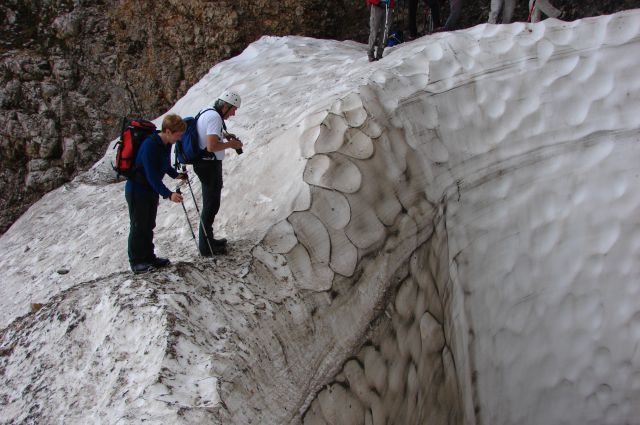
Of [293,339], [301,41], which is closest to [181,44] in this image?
[301,41]

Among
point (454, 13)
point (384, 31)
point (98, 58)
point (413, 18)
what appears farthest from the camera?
point (98, 58)

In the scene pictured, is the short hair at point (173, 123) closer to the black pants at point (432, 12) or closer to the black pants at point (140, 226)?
the black pants at point (140, 226)

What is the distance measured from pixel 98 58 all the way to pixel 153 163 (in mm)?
5760

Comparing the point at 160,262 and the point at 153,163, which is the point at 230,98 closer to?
the point at 153,163

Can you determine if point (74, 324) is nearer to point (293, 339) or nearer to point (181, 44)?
point (293, 339)

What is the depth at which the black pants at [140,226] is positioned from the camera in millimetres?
3055

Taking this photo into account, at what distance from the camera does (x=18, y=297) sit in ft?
14.1

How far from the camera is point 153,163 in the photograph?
291 centimetres

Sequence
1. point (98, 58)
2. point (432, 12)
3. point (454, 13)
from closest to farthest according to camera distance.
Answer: point (454, 13), point (432, 12), point (98, 58)

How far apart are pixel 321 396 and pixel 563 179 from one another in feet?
7.45

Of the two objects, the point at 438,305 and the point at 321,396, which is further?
the point at 438,305

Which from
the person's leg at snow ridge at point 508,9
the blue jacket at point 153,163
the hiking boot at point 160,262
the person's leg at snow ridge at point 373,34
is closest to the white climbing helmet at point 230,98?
the blue jacket at point 153,163

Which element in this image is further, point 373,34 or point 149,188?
point 373,34

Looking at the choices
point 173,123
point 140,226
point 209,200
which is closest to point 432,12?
point 209,200
